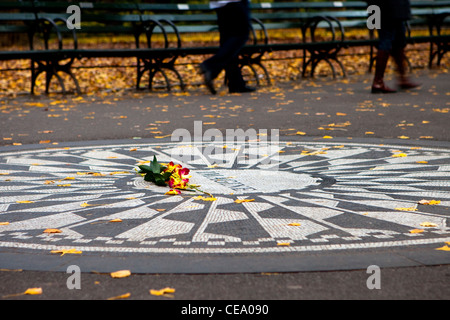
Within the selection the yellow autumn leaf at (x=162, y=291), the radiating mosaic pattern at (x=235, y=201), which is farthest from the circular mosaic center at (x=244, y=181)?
the yellow autumn leaf at (x=162, y=291)

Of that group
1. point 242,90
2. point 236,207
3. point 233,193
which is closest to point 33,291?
point 236,207

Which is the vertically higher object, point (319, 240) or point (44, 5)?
point (44, 5)

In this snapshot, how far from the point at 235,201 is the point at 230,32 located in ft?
18.7

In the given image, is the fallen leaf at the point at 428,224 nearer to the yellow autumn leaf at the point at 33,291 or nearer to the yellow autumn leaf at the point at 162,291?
the yellow autumn leaf at the point at 162,291

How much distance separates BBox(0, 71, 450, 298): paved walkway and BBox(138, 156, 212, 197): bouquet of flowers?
0.07m

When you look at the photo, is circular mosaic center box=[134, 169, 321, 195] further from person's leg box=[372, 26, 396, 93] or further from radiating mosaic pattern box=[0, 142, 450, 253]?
person's leg box=[372, 26, 396, 93]

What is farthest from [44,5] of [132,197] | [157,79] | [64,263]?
[64,263]

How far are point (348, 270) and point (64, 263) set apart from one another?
3.44 ft

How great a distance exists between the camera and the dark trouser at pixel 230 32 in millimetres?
8766

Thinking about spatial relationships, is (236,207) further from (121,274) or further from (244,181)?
(121,274)

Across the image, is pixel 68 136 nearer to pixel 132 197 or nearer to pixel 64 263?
pixel 132 197
